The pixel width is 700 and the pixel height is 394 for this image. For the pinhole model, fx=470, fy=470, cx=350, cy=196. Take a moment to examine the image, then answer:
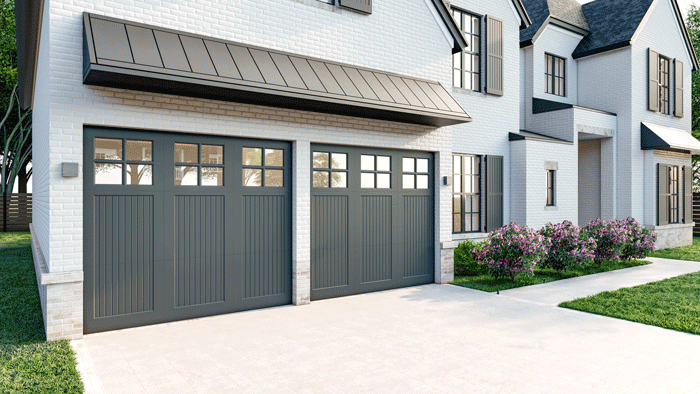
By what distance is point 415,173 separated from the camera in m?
9.49

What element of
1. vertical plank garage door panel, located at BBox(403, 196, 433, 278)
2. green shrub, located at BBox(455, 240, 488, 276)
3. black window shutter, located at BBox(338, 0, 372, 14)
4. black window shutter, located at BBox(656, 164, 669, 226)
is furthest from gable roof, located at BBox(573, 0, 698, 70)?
black window shutter, located at BBox(338, 0, 372, 14)

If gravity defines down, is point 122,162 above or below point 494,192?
above

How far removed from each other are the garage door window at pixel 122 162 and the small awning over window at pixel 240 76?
0.77m

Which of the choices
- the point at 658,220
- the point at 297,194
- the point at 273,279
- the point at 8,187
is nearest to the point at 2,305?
the point at 273,279

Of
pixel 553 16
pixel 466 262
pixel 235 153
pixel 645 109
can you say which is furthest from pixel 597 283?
pixel 553 16

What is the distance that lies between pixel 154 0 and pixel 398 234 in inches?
225

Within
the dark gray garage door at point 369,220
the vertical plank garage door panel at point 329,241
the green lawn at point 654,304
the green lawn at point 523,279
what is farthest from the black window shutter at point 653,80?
the vertical plank garage door panel at point 329,241

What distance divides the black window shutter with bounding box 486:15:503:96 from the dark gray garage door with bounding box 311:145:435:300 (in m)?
4.39

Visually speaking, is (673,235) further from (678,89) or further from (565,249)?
(565,249)

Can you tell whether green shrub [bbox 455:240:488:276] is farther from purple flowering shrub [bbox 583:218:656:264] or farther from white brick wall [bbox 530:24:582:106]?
white brick wall [bbox 530:24:582:106]

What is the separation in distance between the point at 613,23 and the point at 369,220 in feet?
43.5

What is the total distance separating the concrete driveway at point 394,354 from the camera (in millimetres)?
4543

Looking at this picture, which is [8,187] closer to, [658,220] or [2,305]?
[2,305]

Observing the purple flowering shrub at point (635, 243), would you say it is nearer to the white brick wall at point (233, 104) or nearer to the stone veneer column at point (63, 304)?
the white brick wall at point (233, 104)
